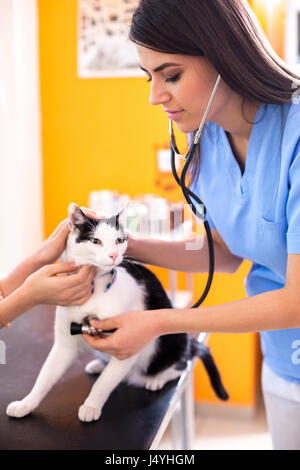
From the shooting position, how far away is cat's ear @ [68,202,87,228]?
72 centimetres

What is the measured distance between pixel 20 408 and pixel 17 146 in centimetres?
44

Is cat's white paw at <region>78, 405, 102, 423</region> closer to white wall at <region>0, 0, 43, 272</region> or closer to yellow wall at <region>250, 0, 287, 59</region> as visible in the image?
white wall at <region>0, 0, 43, 272</region>

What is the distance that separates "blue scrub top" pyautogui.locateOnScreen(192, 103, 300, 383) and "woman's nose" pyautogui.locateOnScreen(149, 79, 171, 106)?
0.56ft

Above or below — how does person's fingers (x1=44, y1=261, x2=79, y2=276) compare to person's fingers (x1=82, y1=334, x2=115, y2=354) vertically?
above

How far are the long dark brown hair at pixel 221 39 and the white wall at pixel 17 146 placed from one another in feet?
0.78

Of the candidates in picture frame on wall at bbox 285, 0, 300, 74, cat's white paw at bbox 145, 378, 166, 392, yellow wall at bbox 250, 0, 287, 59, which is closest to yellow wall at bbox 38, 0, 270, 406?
cat's white paw at bbox 145, 378, 166, 392

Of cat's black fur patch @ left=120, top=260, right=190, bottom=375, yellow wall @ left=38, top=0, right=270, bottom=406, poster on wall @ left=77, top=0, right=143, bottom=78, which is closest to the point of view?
cat's black fur patch @ left=120, top=260, right=190, bottom=375

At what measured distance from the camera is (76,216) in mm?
718

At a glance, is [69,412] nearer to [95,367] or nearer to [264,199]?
[95,367]

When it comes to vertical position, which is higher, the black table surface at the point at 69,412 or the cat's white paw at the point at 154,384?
the black table surface at the point at 69,412

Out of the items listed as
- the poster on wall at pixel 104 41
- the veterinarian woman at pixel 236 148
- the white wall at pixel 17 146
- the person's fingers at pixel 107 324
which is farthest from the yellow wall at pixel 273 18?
the person's fingers at pixel 107 324

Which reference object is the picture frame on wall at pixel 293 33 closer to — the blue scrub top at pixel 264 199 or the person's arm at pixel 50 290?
the blue scrub top at pixel 264 199

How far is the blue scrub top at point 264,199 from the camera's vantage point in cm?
71

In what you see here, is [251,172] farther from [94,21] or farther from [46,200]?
[94,21]
